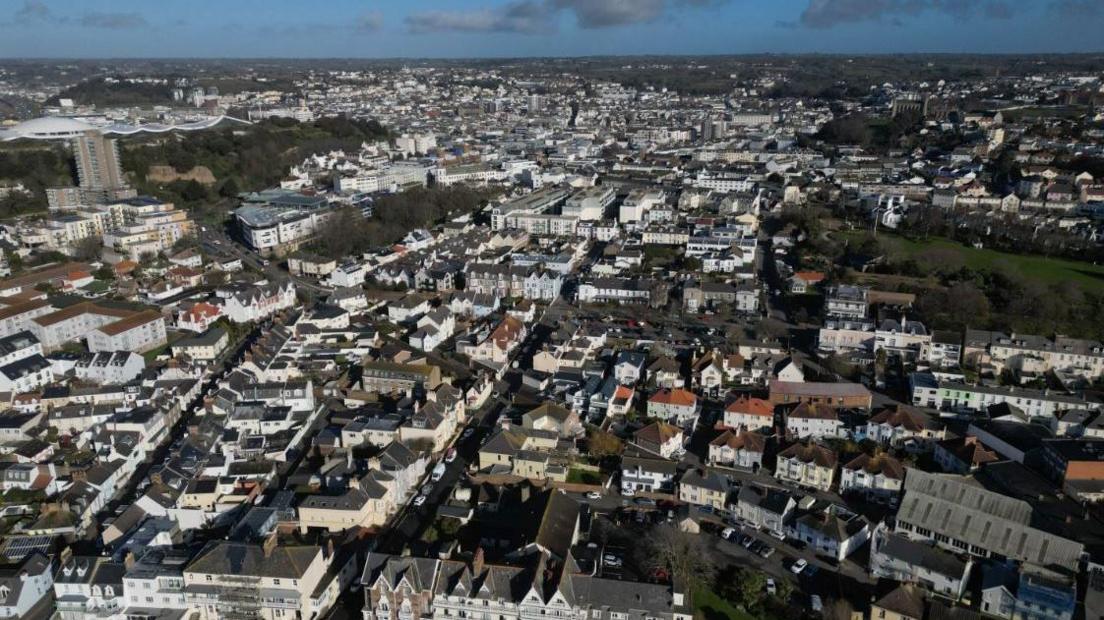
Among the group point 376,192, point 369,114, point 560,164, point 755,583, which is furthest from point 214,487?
point 369,114

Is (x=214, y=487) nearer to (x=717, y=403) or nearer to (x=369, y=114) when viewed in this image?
(x=717, y=403)

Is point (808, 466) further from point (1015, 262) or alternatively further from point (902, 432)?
point (1015, 262)

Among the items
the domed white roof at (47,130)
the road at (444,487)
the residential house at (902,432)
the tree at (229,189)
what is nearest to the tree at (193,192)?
the tree at (229,189)

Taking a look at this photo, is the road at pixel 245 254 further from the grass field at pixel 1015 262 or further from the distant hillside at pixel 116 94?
the distant hillside at pixel 116 94

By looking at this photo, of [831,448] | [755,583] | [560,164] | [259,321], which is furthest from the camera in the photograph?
[560,164]

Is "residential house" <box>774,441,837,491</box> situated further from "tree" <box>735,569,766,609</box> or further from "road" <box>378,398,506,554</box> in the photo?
"road" <box>378,398,506,554</box>

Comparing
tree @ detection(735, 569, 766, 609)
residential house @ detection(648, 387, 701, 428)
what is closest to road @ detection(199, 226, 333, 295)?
residential house @ detection(648, 387, 701, 428)

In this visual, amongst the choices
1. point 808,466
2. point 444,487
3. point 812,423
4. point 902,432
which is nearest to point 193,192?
point 444,487
